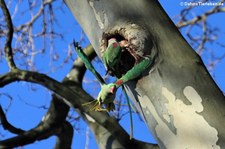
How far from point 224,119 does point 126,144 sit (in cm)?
109

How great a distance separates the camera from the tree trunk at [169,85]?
0.63 metres

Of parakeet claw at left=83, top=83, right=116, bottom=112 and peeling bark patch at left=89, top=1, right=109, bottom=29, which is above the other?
peeling bark patch at left=89, top=1, right=109, bottom=29

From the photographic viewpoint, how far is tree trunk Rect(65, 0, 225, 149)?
0.63 m

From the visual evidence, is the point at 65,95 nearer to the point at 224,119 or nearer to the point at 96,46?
the point at 96,46

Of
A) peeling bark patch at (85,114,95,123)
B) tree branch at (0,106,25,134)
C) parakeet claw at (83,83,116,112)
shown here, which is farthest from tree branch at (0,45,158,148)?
parakeet claw at (83,83,116,112)

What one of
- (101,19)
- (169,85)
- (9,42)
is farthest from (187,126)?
(9,42)

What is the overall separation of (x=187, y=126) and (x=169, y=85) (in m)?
0.07

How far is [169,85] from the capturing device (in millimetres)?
654

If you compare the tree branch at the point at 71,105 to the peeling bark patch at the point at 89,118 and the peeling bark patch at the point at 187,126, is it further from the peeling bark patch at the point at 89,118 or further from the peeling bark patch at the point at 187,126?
the peeling bark patch at the point at 187,126

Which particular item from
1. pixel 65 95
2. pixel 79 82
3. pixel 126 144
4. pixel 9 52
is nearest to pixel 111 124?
pixel 126 144

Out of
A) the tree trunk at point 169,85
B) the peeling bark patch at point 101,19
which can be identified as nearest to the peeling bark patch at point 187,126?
the tree trunk at point 169,85

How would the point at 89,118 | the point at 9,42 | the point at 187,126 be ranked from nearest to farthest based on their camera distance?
the point at 187,126 < the point at 89,118 < the point at 9,42

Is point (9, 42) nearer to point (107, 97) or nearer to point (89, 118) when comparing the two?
point (89, 118)

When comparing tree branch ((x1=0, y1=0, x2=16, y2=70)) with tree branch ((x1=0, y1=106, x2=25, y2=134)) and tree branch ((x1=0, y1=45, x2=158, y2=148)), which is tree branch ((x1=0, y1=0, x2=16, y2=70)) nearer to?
tree branch ((x1=0, y1=45, x2=158, y2=148))
